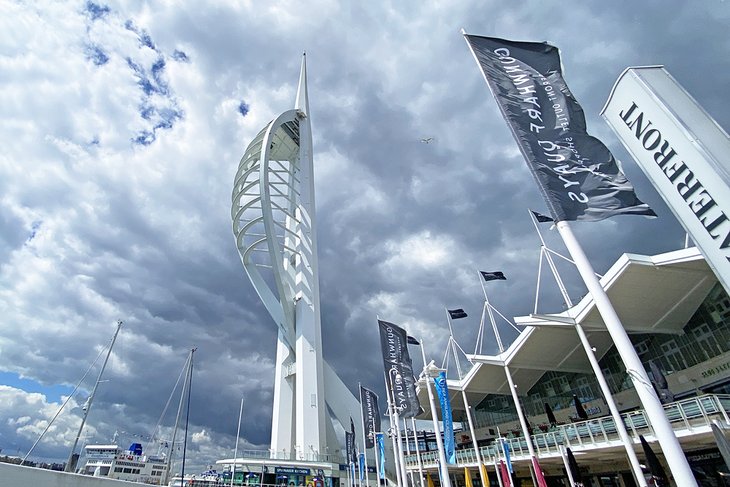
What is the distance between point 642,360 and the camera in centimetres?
2531

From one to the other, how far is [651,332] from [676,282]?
4495 millimetres

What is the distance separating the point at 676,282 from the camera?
69.9ft

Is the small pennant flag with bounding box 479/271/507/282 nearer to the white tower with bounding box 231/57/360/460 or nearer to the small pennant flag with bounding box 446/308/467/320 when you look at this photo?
the small pennant flag with bounding box 446/308/467/320

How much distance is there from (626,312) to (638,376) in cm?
2167

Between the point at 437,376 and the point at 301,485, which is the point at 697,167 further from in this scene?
the point at 301,485

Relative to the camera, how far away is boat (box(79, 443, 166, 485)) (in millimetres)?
52844

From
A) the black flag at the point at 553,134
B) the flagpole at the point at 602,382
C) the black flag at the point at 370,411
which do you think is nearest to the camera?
the black flag at the point at 553,134

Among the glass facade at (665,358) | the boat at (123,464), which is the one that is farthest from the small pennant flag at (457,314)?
the boat at (123,464)

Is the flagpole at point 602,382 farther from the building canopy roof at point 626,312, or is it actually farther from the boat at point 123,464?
the boat at point 123,464

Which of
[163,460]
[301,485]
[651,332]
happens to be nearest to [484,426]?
[301,485]

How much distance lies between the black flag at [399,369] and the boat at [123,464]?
49.3m

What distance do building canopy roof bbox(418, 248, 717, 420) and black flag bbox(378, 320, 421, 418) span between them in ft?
23.3

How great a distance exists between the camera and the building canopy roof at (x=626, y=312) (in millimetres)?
20141

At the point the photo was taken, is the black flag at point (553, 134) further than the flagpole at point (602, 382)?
No
